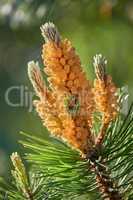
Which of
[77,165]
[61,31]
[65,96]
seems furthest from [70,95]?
[61,31]

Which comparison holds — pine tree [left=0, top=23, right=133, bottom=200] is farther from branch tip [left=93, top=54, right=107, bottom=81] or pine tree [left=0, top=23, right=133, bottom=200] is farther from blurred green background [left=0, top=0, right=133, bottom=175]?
blurred green background [left=0, top=0, right=133, bottom=175]

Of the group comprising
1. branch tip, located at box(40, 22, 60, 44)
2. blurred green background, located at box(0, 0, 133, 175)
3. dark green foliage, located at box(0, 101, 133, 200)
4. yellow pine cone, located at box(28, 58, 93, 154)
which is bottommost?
dark green foliage, located at box(0, 101, 133, 200)

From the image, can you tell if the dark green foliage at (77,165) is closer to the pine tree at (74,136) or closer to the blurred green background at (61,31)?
the pine tree at (74,136)

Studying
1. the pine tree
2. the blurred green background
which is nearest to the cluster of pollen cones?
the pine tree

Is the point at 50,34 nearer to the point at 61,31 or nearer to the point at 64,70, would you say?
the point at 64,70

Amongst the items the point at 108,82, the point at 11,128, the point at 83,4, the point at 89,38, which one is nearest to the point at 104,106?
the point at 108,82

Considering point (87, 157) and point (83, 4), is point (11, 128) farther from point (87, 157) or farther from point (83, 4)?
point (87, 157)
